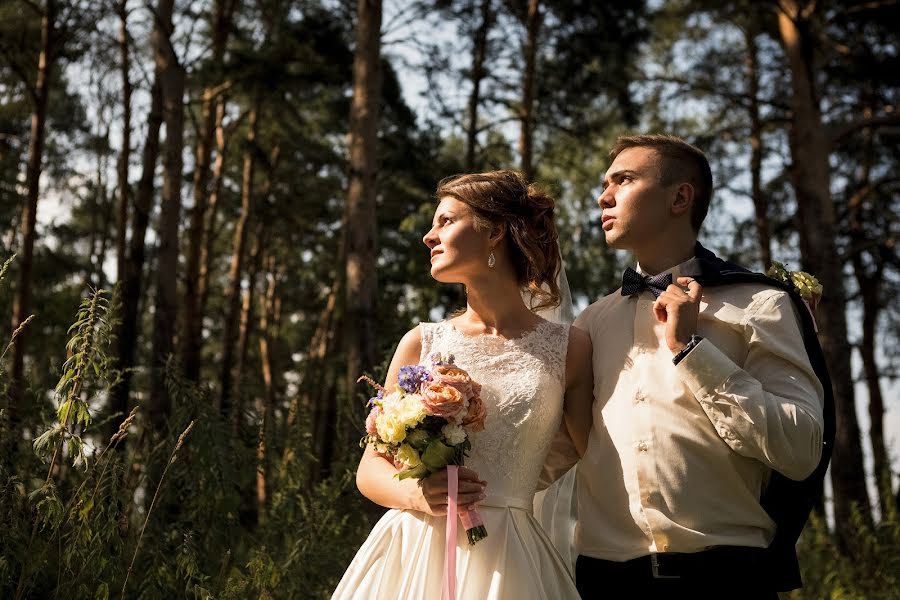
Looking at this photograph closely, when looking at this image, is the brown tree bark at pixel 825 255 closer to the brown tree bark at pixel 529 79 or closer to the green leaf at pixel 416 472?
the brown tree bark at pixel 529 79

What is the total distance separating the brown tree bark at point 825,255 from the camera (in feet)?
35.7

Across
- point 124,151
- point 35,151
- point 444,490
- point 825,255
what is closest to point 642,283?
point 444,490

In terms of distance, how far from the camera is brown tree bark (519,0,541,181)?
604 inches

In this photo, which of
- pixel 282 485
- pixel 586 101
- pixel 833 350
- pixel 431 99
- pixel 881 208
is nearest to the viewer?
pixel 282 485

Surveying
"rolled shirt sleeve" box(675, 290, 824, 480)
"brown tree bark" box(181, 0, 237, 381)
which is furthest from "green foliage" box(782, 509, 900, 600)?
"brown tree bark" box(181, 0, 237, 381)

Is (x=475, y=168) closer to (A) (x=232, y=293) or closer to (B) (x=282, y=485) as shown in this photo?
(A) (x=232, y=293)

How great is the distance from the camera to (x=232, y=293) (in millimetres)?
18859

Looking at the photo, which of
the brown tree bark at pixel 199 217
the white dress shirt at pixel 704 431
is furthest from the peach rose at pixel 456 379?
the brown tree bark at pixel 199 217

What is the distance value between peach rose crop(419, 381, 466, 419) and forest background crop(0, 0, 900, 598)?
922 mm

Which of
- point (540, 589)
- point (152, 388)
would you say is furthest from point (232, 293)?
point (540, 589)

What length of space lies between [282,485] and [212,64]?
900 centimetres

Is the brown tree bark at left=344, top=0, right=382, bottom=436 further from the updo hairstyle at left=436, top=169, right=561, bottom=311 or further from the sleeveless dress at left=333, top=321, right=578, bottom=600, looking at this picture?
the sleeveless dress at left=333, top=321, right=578, bottom=600

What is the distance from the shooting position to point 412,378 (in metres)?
3.18

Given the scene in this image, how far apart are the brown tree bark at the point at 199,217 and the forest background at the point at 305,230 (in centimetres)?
9
